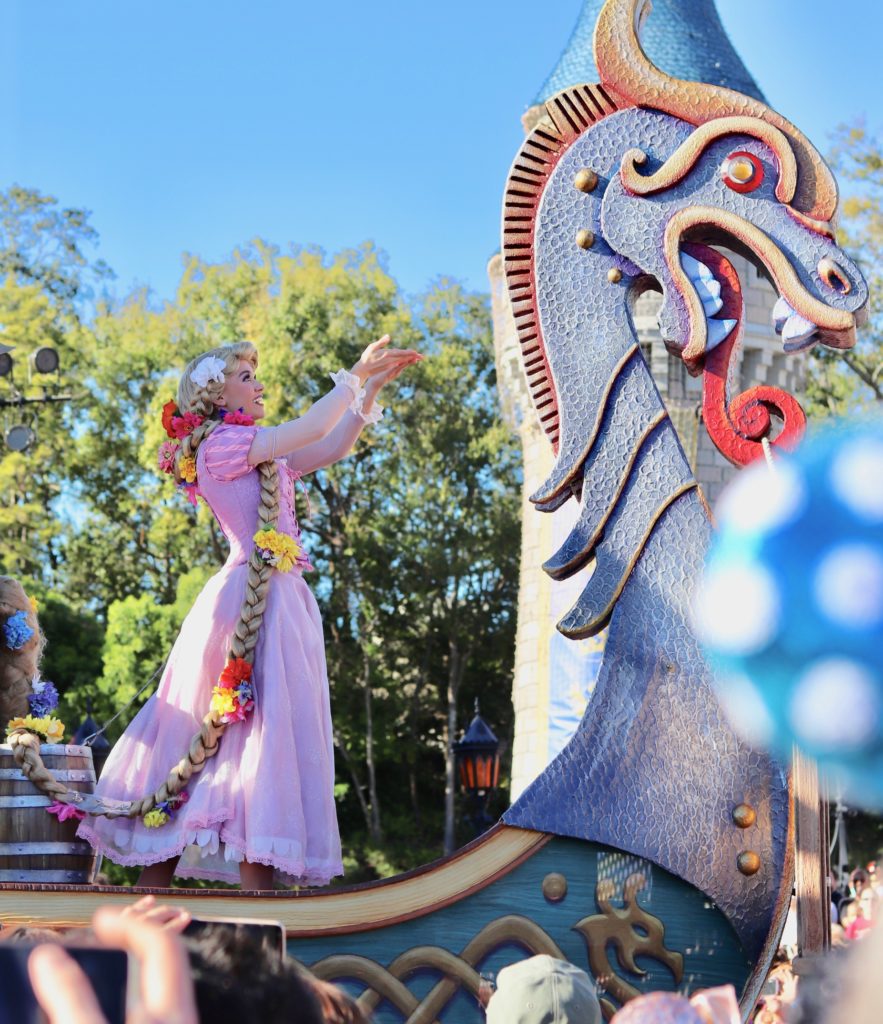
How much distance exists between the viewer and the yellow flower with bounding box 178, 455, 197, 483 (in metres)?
4.55

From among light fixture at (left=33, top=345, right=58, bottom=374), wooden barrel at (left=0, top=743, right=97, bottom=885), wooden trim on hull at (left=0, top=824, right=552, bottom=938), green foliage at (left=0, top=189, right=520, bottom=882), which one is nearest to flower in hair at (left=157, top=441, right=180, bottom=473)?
wooden barrel at (left=0, top=743, right=97, bottom=885)

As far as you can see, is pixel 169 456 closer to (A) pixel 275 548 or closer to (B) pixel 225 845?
(A) pixel 275 548

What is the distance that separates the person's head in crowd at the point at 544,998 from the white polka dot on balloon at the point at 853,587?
96 cm

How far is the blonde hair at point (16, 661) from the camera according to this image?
180 inches

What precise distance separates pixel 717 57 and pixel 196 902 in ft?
57.7

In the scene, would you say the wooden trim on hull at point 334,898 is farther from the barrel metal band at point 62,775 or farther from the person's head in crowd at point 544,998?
the person's head in crowd at point 544,998

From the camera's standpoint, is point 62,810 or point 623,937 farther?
point 62,810

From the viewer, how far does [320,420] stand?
4.39 meters

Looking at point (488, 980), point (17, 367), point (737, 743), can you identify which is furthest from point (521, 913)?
point (17, 367)

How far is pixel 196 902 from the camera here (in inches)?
136

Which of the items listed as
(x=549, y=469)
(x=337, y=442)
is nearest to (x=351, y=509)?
(x=549, y=469)

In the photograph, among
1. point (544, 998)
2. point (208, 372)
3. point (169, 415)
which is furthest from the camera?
point (169, 415)

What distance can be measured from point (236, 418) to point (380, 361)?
442 mm

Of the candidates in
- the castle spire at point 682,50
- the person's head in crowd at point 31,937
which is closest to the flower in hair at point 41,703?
the person's head in crowd at point 31,937
